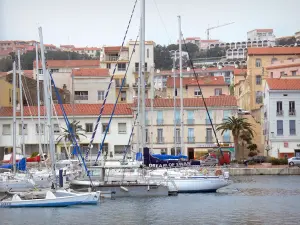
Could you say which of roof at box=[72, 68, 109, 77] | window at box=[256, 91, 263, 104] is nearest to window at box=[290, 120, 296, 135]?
window at box=[256, 91, 263, 104]

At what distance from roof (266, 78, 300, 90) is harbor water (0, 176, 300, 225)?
32111 mm

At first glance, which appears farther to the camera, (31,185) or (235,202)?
(31,185)

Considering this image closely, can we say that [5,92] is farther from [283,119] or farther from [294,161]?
[294,161]

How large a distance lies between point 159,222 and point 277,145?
47328 mm

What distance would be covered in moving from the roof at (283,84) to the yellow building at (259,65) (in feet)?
54.2

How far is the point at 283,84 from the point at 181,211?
44.9 m

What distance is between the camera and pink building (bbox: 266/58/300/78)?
10144 centimetres

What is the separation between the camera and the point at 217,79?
350 ft

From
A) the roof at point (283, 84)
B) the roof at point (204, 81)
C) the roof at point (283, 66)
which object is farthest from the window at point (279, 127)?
the roof at point (204, 81)

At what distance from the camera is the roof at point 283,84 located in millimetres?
83887

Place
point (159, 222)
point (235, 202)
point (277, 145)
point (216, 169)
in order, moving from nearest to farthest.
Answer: point (159, 222), point (235, 202), point (216, 169), point (277, 145)

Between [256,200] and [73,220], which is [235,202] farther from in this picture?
[73,220]

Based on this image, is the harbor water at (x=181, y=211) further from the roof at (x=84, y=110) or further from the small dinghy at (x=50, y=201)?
the roof at (x=84, y=110)

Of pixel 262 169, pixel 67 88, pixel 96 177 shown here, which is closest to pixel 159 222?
pixel 96 177
